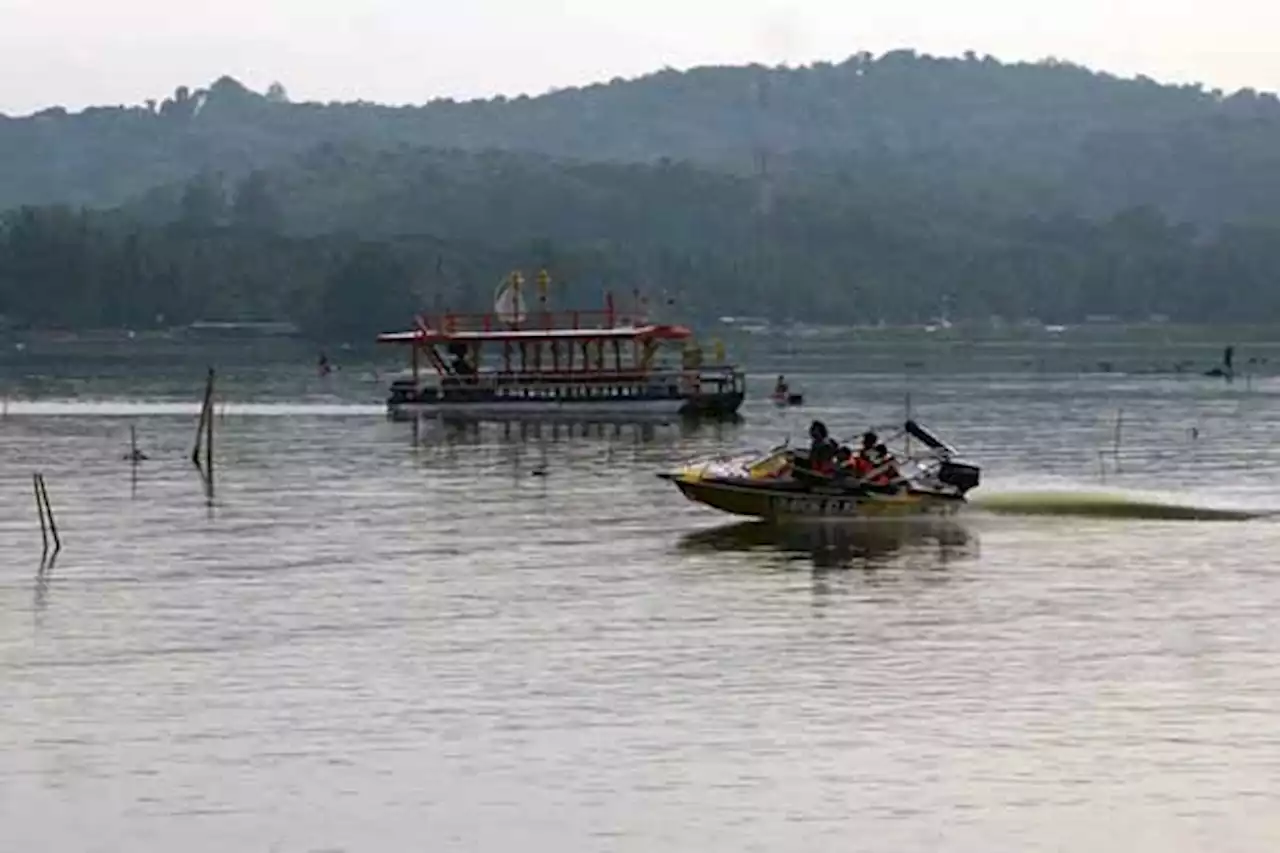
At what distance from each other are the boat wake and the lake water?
0.85 feet

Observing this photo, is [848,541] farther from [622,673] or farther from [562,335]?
[562,335]

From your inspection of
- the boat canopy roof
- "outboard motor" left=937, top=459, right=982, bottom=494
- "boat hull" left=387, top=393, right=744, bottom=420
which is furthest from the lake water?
the boat canopy roof

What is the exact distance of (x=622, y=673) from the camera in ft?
123

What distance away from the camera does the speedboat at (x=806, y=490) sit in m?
56.4

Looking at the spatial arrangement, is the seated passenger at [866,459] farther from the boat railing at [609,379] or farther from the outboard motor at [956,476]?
the boat railing at [609,379]

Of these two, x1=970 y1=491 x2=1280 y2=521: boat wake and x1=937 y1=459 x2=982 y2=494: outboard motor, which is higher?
x1=937 y1=459 x2=982 y2=494: outboard motor

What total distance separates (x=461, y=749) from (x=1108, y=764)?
7601mm

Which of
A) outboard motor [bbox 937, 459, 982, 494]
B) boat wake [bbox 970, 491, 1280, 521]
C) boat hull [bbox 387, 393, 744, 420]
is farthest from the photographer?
boat hull [bbox 387, 393, 744, 420]

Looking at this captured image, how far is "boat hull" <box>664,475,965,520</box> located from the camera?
186ft

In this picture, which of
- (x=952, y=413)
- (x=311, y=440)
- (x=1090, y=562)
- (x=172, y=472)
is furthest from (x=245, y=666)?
(x=952, y=413)

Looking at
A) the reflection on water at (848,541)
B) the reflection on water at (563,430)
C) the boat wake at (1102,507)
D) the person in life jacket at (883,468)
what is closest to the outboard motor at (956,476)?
the reflection on water at (848,541)

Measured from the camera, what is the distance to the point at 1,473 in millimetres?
76375

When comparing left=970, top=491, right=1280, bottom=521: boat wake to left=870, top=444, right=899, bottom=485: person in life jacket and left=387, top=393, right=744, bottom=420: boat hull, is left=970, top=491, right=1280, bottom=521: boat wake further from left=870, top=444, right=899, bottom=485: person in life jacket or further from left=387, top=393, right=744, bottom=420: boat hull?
left=387, top=393, right=744, bottom=420: boat hull

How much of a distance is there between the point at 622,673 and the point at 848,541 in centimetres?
1767
